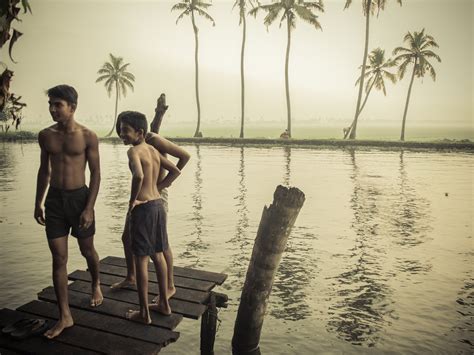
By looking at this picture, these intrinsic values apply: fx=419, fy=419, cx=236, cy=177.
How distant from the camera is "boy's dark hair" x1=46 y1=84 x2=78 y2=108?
3.67 metres

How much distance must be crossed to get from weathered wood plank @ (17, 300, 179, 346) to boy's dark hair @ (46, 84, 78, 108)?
6.57 ft

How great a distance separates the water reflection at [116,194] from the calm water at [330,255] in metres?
0.07

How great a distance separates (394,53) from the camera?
4681cm

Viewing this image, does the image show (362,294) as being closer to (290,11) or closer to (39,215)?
(39,215)

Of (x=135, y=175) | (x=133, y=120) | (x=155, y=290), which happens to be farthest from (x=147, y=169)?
(x=155, y=290)

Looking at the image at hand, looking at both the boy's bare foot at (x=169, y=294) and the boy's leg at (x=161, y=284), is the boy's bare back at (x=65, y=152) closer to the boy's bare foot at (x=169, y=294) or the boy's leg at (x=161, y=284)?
the boy's leg at (x=161, y=284)

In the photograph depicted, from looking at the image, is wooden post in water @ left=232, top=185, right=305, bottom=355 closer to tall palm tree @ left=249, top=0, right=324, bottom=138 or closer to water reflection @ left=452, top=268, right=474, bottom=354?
water reflection @ left=452, top=268, right=474, bottom=354

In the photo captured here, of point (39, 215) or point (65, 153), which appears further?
point (39, 215)

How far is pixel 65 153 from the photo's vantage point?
12.5 feet

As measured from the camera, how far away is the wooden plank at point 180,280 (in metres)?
4.76

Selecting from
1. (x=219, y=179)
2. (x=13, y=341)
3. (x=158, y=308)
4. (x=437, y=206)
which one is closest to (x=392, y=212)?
(x=437, y=206)

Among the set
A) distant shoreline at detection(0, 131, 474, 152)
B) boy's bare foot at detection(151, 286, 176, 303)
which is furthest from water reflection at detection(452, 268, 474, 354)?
distant shoreline at detection(0, 131, 474, 152)

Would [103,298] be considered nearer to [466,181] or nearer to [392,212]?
[392,212]

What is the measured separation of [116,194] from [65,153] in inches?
457
